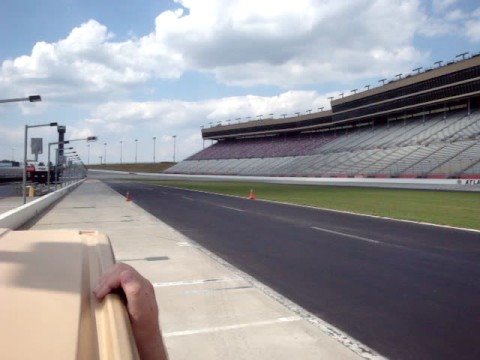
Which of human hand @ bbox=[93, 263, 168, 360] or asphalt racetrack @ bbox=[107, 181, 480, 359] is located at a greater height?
human hand @ bbox=[93, 263, 168, 360]

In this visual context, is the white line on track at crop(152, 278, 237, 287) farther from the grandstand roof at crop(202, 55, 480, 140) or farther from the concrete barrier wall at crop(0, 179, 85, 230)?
the grandstand roof at crop(202, 55, 480, 140)

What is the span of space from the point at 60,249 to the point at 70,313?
0.92 metres

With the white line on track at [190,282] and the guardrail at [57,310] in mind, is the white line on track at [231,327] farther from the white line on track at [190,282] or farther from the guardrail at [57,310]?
the guardrail at [57,310]

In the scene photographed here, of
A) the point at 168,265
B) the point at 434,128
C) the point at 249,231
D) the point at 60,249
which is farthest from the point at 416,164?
the point at 60,249

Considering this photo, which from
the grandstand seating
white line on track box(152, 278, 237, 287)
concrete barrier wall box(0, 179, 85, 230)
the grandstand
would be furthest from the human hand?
the grandstand seating

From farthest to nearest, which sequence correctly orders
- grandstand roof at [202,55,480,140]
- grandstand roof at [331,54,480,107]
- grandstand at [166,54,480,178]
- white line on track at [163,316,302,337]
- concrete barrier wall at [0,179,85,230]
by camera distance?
grandstand roof at [202,55,480,140]
grandstand roof at [331,54,480,107]
grandstand at [166,54,480,178]
concrete barrier wall at [0,179,85,230]
white line on track at [163,316,302,337]

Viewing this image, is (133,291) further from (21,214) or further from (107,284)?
(21,214)

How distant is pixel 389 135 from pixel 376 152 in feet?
20.7

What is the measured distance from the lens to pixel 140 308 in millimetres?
2109

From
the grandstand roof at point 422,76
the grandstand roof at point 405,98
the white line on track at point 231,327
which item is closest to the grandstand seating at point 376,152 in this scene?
the grandstand roof at point 405,98

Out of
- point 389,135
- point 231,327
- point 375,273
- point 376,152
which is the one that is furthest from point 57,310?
point 389,135

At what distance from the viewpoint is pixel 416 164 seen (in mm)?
46094

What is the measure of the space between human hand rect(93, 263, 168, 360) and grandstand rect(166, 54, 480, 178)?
39.3 metres

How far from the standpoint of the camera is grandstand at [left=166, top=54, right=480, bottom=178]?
4609 centimetres
